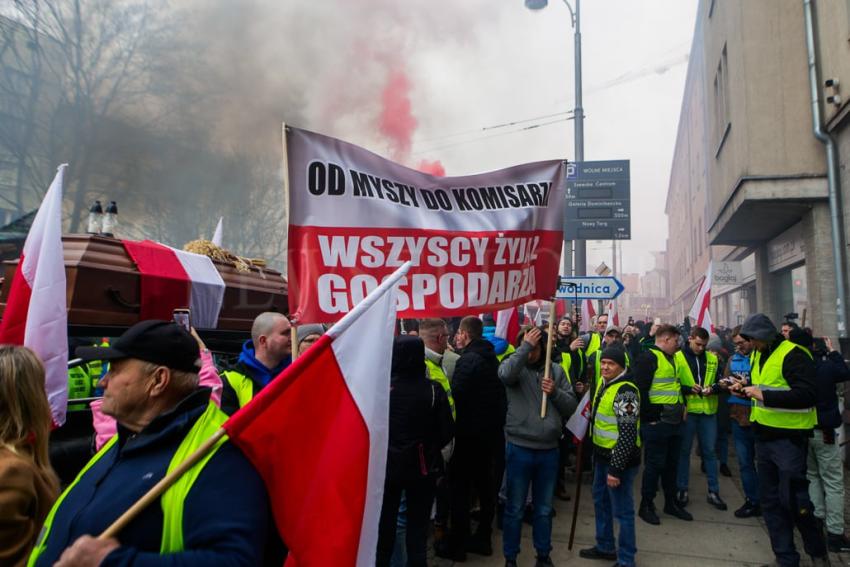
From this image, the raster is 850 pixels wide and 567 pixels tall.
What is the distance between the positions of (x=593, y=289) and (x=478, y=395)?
257 inches

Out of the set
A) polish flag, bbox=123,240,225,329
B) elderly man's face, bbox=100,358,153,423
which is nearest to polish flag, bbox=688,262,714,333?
polish flag, bbox=123,240,225,329

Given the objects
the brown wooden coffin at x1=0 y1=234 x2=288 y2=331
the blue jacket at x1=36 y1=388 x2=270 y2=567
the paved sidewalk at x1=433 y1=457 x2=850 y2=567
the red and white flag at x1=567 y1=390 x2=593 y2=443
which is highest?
the brown wooden coffin at x1=0 y1=234 x2=288 y2=331

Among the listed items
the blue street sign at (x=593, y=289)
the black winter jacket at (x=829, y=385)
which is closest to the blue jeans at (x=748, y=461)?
the black winter jacket at (x=829, y=385)

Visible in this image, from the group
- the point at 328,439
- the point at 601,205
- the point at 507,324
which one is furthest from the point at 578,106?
the point at 328,439

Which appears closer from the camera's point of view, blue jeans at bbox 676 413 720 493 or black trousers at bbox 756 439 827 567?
black trousers at bbox 756 439 827 567

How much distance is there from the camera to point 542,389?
4.51 m

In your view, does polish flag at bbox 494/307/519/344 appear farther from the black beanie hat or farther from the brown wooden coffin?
the brown wooden coffin

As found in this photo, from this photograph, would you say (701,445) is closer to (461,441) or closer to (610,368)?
(610,368)

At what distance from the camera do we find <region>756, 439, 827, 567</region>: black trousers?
425cm

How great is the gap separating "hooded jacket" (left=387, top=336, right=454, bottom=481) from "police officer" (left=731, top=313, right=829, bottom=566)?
8.38 ft

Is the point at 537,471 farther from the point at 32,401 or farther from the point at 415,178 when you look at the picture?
the point at 32,401

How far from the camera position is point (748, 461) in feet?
19.3

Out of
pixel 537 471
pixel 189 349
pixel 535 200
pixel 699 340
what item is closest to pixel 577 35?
pixel 699 340

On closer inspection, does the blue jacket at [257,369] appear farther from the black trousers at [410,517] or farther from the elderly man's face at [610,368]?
the elderly man's face at [610,368]
